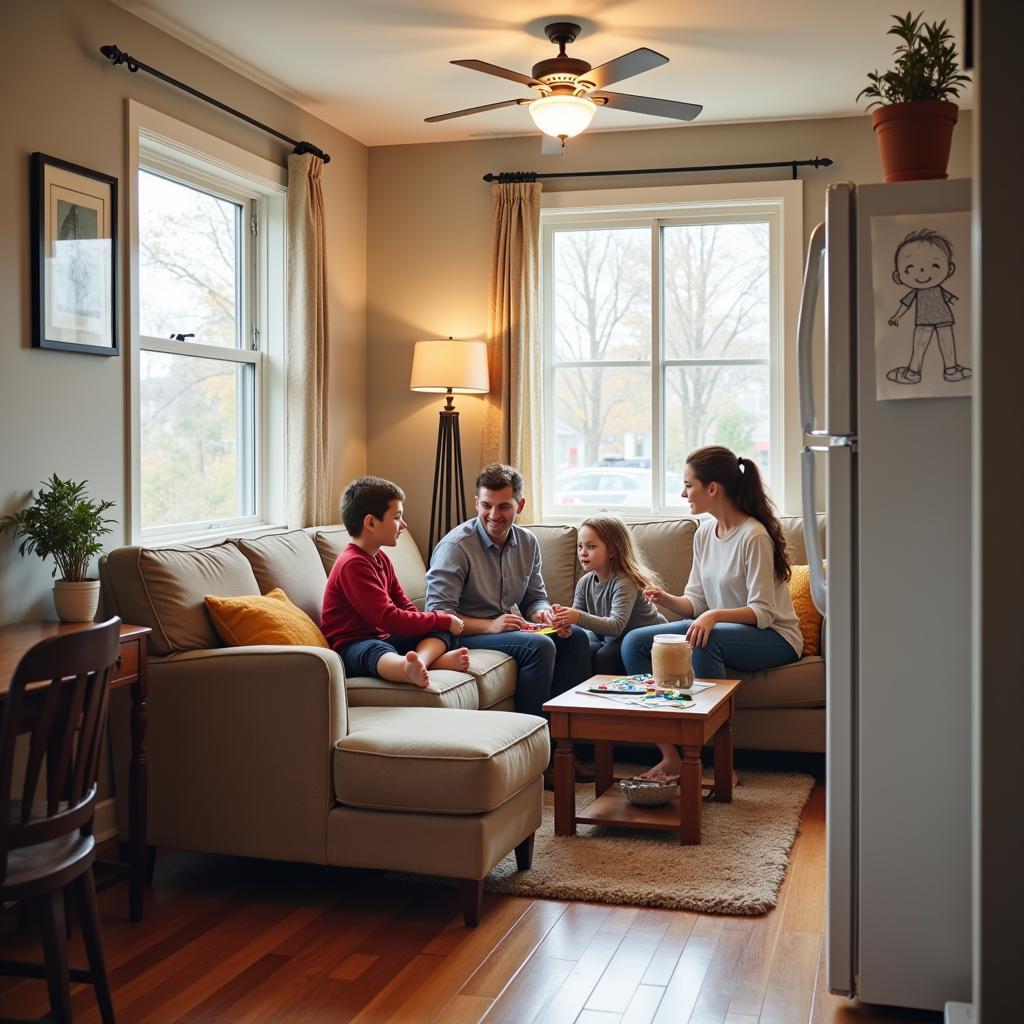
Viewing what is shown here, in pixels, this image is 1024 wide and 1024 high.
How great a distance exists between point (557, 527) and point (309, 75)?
2156 mm

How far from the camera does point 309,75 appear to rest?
4.62 meters

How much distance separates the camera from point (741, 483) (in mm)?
4312

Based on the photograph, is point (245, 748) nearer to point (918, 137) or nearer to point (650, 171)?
point (918, 137)

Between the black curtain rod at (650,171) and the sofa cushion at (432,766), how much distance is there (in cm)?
317

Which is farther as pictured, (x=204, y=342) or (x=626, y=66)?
(x=204, y=342)

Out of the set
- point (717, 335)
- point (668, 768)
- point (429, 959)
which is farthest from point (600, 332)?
point (429, 959)

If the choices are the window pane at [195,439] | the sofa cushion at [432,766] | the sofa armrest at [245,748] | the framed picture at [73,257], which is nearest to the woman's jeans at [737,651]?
the sofa cushion at [432,766]

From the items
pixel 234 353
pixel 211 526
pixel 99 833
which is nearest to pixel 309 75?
pixel 234 353

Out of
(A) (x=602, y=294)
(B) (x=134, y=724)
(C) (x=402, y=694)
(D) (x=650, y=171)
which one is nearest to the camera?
(B) (x=134, y=724)

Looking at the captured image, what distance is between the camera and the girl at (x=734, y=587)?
166 inches

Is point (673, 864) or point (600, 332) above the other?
point (600, 332)

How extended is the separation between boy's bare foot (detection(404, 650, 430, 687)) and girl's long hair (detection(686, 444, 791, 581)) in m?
1.35

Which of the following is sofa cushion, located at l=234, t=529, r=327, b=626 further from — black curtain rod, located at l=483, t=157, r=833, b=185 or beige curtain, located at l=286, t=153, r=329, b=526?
black curtain rod, located at l=483, t=157, r=833, b=185

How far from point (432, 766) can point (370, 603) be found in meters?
0.99
